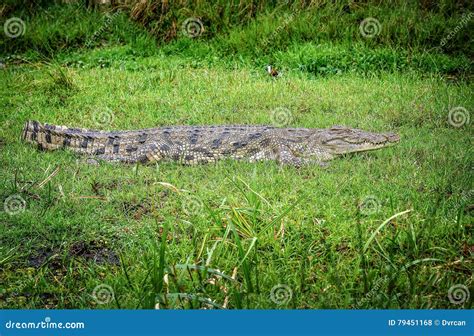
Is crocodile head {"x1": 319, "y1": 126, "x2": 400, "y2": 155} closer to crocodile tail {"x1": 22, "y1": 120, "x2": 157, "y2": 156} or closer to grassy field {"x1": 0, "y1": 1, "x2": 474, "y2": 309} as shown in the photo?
grassy field {"x1": 0, "y1": 1, "x2": 474, "y2": 309}

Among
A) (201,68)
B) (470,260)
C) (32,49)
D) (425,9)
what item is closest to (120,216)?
(470,260)

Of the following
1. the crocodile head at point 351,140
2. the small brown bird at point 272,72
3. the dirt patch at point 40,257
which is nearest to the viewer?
the dirt patch at point 40,257

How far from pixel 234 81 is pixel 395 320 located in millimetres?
2395

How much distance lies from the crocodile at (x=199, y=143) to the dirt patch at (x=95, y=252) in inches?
63.8

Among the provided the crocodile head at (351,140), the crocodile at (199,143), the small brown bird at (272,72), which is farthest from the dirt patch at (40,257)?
the small brown bird at (272,72)

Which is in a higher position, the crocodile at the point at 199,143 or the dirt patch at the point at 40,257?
the crocodile at the point at 199,143

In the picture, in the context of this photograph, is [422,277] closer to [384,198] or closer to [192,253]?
[384,198]

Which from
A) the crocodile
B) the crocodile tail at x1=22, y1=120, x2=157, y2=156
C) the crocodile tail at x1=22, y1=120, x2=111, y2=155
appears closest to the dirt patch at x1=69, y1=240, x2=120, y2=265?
the crocodile tail at x1=22, y1=120, x2=111, y2=155

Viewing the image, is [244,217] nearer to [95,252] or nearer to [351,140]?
[95,252]

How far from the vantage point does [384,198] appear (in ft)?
10.6

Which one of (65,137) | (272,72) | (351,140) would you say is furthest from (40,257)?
(272,72)

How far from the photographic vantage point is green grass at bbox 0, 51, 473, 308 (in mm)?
2799

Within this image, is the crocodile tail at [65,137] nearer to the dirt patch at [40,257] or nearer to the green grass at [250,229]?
the green grass at [250,229]

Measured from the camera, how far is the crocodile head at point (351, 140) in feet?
13.4
